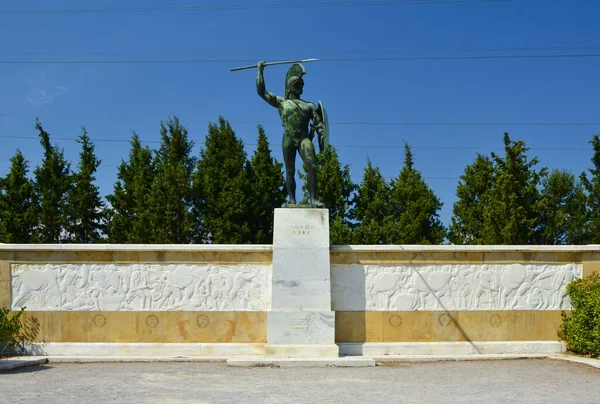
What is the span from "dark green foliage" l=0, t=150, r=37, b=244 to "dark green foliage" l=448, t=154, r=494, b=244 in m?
15.6

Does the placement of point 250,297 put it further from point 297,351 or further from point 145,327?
point 145,327

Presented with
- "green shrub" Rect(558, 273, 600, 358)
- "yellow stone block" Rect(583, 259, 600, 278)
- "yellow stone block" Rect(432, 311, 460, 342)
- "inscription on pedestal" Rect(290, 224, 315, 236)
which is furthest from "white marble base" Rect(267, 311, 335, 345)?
"yellow stone block" Rect(583, 259, 600, 278)

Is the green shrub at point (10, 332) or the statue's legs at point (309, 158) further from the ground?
the statue's legs at point (309, 158)

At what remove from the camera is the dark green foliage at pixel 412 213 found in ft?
71.1

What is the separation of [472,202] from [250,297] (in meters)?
15.2

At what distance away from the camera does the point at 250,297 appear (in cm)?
1009

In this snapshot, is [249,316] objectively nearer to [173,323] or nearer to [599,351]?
[173,323]

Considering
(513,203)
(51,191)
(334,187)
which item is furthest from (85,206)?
(513,203)

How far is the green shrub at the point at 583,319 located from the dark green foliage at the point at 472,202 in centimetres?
1140

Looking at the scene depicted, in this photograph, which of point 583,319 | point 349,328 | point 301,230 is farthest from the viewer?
point 349,328

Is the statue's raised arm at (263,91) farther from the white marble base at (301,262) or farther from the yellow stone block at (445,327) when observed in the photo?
the yellow stone block at (445,327)

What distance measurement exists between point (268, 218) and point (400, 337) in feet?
41.5

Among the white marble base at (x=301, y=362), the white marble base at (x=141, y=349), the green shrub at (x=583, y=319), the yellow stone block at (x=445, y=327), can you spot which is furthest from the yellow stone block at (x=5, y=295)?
the green shrub at (x=583, y=319)

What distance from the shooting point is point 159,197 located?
70.1 ft
